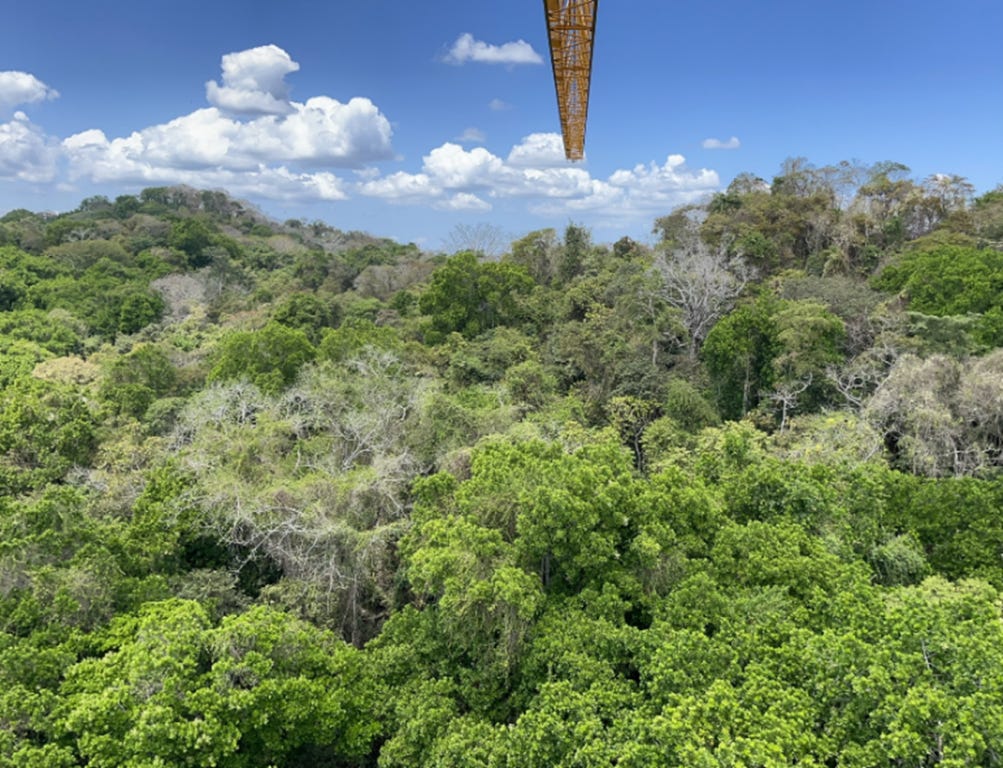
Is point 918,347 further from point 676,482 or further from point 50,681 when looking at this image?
point 50,681

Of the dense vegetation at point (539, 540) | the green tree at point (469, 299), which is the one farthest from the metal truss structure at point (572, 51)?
the green tree at point (469, 299)

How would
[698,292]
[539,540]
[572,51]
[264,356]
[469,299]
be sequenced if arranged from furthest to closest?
[469,299], [698,292], [264,356], [572,51], [539,540]

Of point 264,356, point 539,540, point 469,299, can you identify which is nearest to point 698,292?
→ point 469,299

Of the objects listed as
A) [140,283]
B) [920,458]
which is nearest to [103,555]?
[920,458]

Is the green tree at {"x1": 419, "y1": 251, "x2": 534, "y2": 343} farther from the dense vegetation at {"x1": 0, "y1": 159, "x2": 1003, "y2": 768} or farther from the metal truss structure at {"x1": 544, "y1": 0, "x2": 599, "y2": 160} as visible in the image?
the metal truss structure at {"x1": 544, "y1": 0, "x2": 599, "y2": 160}

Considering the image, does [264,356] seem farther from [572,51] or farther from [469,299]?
[572,51]

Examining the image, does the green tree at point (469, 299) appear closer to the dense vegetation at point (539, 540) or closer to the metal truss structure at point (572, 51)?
the dense vegetation at point (539, 540)

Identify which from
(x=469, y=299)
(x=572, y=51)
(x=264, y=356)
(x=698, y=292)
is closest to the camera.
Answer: (x=572, y=51)
